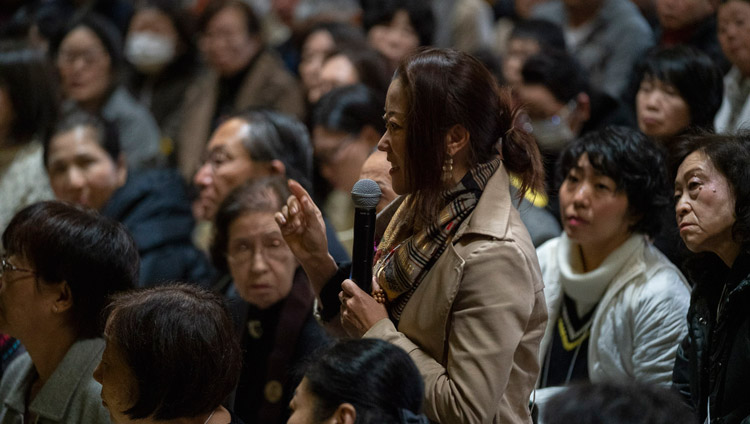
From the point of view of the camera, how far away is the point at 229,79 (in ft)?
19.7

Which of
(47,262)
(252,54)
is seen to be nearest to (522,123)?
(47,262)

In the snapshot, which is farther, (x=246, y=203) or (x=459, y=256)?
(x=246, y=203)

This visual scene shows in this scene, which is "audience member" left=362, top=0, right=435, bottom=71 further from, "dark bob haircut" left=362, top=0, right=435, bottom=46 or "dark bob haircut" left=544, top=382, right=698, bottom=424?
"dark bob haircut" left=544, top=382, right=698, bottom=424

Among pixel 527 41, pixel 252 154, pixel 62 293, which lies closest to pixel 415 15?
pixel 527 41

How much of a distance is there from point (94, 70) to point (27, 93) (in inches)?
40.1

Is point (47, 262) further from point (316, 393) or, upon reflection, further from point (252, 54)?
point (252, 54)

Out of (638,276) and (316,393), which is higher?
(316,393)

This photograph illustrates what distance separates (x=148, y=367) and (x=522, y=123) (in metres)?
1.08

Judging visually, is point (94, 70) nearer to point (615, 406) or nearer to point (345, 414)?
point (345, 414)

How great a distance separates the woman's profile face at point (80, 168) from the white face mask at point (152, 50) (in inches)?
74.0

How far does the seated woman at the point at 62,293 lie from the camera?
8.88ft

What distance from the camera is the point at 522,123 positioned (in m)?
2.51

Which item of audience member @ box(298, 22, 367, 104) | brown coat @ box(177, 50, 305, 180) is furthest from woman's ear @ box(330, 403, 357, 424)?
brown coat @ box(177, 50, 305, 180)

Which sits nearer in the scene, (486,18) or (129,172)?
(129,172)
